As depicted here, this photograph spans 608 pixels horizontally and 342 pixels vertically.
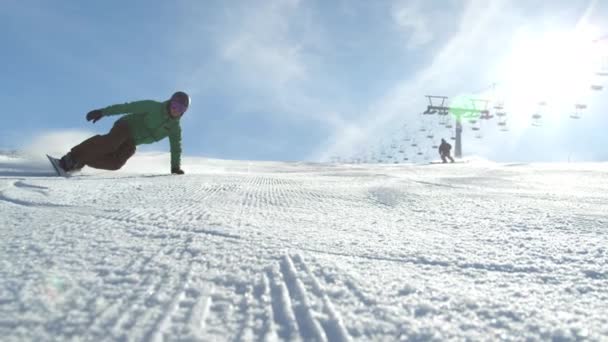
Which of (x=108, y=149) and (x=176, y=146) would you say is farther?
(x=176, y=146)

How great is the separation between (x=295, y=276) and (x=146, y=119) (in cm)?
488

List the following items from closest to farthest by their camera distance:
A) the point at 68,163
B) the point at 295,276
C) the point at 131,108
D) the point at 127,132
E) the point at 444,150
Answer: the point at 295,276 < the point at 68,163 < the point at 131,108 < the point at 127,132 < the point at 444,150

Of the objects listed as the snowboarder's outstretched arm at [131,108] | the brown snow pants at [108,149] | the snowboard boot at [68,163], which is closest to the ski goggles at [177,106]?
the snowboarder's outstretched arm at [131,108]

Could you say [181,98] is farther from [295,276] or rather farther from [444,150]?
[444,150]

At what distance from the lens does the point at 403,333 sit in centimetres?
80

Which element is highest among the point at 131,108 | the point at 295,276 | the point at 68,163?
the point at 131,108

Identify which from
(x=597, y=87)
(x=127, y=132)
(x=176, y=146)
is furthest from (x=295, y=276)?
(x=597, y=87)

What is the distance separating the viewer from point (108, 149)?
5250 millimetres

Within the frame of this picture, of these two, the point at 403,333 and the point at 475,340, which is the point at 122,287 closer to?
the point at 403,333

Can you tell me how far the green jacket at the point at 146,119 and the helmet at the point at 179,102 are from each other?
0.10 meters

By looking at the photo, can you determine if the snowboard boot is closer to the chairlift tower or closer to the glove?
the glove

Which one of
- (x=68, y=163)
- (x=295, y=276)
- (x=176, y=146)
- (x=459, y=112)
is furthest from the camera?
(x=459, y=112)

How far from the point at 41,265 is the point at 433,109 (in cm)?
4240

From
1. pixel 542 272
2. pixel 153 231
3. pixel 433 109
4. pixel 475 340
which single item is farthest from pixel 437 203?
pixel 433 109
